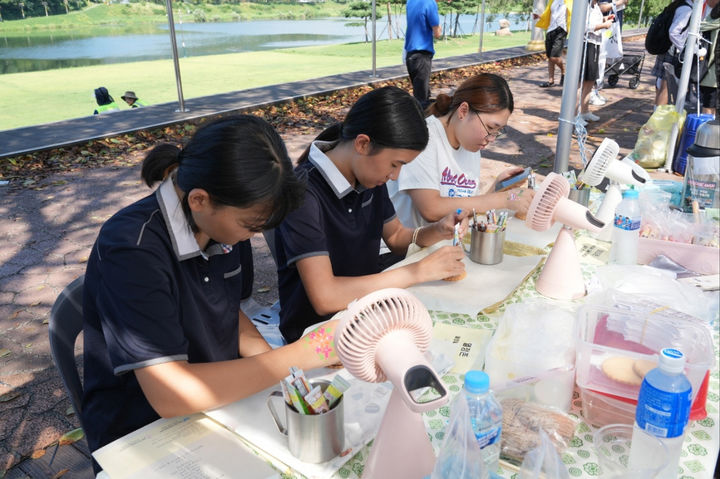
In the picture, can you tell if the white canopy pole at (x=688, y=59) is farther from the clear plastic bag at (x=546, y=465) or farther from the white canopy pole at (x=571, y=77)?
the clear plastic bag at (x=546, y=465)

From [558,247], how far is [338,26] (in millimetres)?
33500

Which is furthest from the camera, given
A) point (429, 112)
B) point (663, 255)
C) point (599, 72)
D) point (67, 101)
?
point (67, 101)

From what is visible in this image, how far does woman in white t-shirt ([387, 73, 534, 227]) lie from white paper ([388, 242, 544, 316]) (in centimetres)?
40

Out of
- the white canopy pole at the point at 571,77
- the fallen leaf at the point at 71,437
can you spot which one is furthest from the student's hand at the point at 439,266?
the white canopy pole at the point at 571,77

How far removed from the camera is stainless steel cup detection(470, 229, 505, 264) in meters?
1.80

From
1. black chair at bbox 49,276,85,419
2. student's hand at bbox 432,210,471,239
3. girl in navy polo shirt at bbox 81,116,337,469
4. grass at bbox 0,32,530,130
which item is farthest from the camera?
grass at bbox 0,32,530,130

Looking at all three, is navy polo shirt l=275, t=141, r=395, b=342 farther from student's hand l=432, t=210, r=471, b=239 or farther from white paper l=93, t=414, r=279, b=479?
white paper l=93, t=414, r=279, b=479

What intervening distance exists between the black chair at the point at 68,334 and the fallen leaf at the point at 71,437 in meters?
1.01

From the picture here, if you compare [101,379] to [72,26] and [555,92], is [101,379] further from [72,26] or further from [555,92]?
[72,26]

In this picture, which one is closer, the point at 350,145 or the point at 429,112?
the point at 350,145

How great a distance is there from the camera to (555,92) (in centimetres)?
929

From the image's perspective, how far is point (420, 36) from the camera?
6.64 meters

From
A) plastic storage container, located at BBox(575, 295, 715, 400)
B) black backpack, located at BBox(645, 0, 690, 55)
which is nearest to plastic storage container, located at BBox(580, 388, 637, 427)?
plastic storage container, located at BBox(575, 295, 715, 400)

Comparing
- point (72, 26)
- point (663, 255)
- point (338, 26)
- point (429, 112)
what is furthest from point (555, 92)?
point (72, 26)
